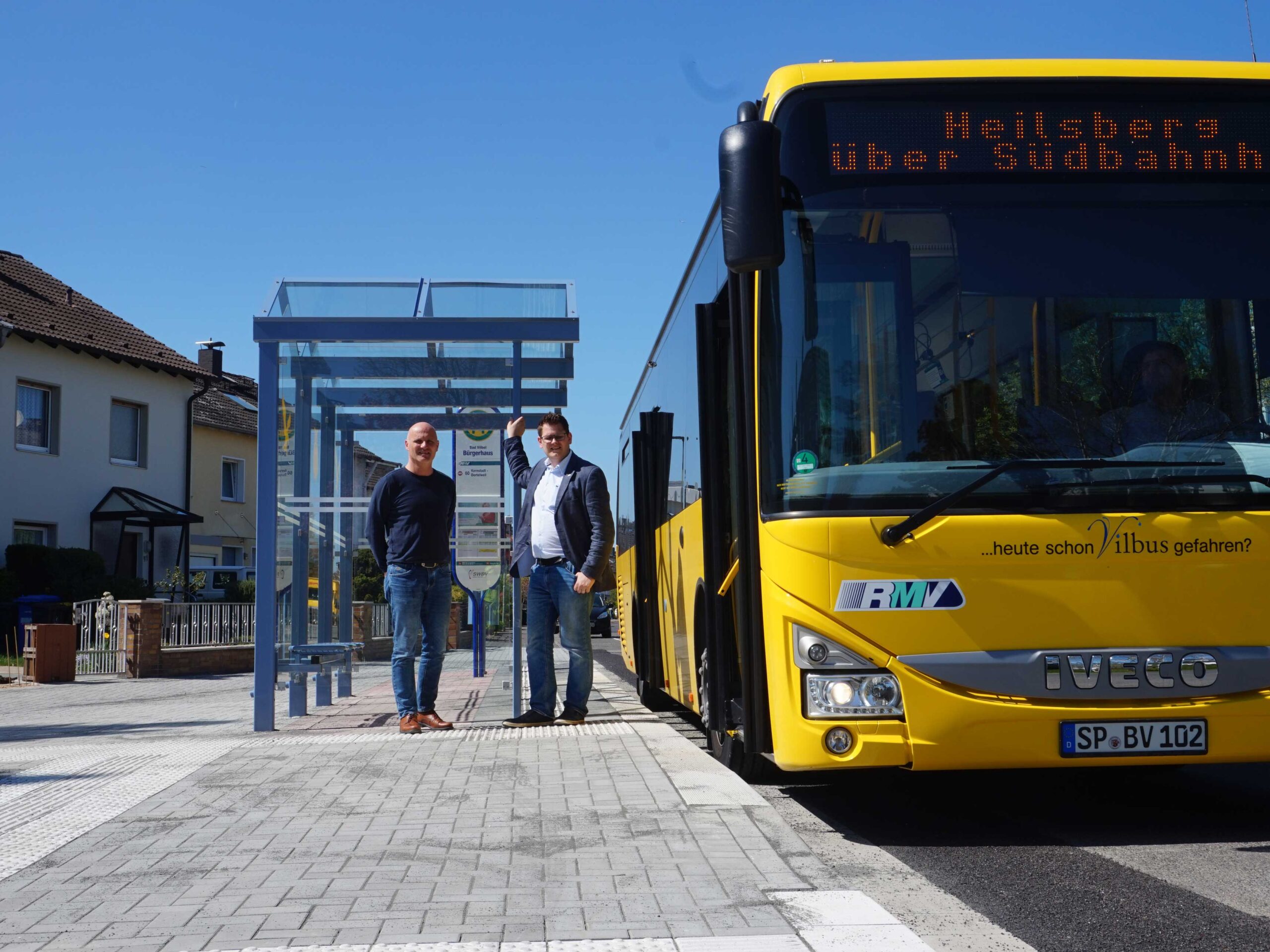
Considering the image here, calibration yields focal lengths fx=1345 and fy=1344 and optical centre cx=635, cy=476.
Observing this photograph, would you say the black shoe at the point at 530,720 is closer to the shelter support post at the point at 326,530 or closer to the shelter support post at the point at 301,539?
the shelter support post at the point at 301,539

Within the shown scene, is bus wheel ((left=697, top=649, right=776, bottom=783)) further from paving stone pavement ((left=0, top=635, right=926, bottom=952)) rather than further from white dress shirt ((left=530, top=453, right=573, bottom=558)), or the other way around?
white dress shirt ((left=530, top=453, right=573, bottom=558))

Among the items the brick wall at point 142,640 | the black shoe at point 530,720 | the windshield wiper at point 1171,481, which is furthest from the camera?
the brick wall at point 142,640

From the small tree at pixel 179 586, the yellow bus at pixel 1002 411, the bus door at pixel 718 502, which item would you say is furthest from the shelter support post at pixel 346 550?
the small tree at pixel 179 586

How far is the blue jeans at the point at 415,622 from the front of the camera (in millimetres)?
9445

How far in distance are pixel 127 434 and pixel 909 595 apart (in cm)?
3367

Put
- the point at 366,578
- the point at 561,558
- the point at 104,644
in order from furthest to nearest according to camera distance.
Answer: the point at 104,644
the point at 366,578
the point at 561,558

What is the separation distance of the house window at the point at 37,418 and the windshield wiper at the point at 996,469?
30.0 metres

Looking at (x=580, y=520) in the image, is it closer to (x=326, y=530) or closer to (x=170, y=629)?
(x=326, y=530)

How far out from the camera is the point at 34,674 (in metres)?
20.8

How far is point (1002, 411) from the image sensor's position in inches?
215

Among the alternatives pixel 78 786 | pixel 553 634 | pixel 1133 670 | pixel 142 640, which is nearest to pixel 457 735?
pixel 553 634

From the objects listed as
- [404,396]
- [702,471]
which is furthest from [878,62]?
[404,396]

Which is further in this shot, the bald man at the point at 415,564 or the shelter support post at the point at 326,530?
the shelter support post at the point at 326,530

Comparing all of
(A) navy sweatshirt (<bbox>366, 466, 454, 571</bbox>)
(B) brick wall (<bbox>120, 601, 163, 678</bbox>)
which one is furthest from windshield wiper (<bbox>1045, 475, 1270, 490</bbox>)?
(B) brick wall (<bbox>120, 601, 163, 678</bbox>)
